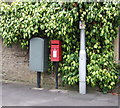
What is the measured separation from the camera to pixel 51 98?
6.20m

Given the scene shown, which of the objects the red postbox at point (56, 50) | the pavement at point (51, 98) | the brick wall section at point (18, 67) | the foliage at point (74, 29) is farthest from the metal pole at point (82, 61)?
the brick wall section at point (18, 67)

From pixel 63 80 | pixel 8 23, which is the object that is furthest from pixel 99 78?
pixel 8 23

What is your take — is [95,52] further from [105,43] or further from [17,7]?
[17,7]

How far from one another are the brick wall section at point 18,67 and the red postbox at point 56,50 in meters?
0.74

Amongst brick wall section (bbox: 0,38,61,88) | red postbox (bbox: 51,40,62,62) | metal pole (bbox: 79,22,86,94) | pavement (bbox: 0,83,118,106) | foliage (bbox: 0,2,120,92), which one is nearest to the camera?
pavement (bbox: 0,83,118,106)

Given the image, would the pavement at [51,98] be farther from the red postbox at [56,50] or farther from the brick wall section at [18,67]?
the red postbox at [56,50]

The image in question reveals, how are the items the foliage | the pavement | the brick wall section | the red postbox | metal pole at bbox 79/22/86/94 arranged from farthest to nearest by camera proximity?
the brick wall section → the red postbox → metal pole at bbox 79/22/86/94 → the foliage → the pavement

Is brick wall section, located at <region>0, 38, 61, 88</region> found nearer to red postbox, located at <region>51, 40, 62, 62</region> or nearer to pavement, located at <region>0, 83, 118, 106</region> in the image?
pavement, located at <region>0, 83, 118, 106</region>

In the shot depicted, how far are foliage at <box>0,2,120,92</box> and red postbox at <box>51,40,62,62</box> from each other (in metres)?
0.15

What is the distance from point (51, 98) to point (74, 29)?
74.6 inches

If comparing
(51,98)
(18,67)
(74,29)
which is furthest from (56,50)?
(18,67)

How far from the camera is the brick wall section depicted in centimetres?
747

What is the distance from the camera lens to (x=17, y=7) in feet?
23.6

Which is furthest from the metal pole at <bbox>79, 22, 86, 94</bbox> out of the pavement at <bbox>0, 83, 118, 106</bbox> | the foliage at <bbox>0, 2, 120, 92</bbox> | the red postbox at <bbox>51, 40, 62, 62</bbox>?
→ the red postbox at <bbox>51, 40, 62, 62</bbox>
